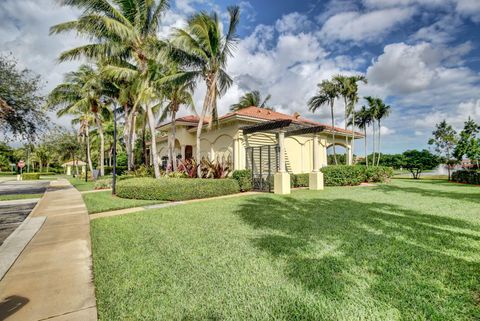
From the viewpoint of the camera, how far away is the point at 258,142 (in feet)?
52.7

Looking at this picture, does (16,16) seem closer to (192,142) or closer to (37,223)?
(192,142)

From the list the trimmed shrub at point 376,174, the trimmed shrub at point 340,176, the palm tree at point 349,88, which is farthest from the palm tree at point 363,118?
the trimmed shrub at point 340,176

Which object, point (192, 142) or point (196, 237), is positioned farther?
point (192, 142)

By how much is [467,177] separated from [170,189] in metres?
24.4

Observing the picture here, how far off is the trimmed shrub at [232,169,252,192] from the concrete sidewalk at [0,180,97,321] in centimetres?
853

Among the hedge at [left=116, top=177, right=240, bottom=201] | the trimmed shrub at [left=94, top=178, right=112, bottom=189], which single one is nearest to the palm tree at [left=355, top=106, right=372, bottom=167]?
the hedge at [left=116, top=177, right=240, bottom=201]

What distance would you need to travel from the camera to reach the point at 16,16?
537 inches

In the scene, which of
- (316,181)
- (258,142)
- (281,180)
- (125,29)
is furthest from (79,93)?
(316,181)

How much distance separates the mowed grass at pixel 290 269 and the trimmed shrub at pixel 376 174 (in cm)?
1254

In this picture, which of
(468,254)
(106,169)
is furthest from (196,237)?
(106,169)

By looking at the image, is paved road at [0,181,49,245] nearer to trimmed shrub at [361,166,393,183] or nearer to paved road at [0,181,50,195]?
paved road at [0,181,50,195]

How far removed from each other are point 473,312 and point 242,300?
7.95 ft

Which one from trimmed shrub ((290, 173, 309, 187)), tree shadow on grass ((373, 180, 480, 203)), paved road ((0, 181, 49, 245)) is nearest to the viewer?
paved road ((0, 181, 49, 245))

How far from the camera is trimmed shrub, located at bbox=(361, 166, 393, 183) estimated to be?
18.7m
